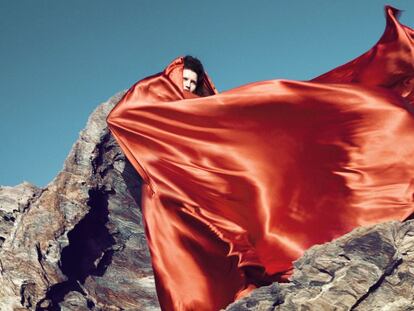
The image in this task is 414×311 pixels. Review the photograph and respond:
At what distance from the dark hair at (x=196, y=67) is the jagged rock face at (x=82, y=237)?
1.05m

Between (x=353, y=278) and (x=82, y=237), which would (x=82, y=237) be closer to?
(x=82, y=237)

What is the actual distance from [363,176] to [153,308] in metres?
2.50

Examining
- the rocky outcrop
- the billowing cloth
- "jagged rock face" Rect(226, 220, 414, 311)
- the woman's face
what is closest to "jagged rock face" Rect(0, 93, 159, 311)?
the rocky outcrop

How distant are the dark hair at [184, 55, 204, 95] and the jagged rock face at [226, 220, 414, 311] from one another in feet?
9.18

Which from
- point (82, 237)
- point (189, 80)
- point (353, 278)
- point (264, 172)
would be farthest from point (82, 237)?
point (353, 278)

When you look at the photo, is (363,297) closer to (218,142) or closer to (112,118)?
(218,142)

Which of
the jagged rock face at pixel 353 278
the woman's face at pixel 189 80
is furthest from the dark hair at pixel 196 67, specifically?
the jagged rock face at pixel 353 278

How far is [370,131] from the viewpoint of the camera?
6484 mm

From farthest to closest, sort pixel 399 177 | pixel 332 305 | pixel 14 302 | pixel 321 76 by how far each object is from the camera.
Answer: pixel 321 76 → pixel 14 302 → pixel 399 177 → pixel 332 305

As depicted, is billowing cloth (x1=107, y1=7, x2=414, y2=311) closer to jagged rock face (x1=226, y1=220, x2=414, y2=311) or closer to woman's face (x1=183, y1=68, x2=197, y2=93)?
woman's face (x1=183, y1=68, x2=197, y2=93)

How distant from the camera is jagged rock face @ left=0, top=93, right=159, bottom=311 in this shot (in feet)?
23.0

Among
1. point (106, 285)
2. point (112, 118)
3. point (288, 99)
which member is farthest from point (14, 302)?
point (288, 99)

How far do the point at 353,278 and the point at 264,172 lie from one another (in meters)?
1.79

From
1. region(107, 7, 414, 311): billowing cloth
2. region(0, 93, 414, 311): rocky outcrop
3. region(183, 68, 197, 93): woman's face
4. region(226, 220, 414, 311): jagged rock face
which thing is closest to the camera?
region(226, 220, 414, 311): jagged rock face
